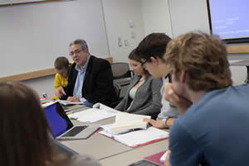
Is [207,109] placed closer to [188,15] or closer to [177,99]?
[177,99]

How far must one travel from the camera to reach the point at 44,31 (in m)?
Result: 5.71

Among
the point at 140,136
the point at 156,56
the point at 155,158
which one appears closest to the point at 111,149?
the point at 140,136

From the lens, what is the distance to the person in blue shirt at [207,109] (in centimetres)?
109

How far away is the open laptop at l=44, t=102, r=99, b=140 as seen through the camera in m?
2.35

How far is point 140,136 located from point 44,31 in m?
4.09

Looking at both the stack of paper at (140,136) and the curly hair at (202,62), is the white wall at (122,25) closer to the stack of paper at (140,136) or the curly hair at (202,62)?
the stack of paper at (140,136)

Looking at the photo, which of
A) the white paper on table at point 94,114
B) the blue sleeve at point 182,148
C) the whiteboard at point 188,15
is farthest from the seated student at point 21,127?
the whiteboard at point 188,15

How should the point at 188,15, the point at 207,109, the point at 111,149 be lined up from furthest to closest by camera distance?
the point at 188,15 < the point at 111,149 < the point at 207,109

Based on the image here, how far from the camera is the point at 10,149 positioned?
88cm

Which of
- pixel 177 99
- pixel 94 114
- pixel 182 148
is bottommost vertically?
pixel 94 114

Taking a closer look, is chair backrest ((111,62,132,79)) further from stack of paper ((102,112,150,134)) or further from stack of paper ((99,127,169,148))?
stack of paper ((99,127,169,148))

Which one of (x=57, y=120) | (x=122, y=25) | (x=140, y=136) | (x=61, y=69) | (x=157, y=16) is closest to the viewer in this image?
(x=140, y=136)

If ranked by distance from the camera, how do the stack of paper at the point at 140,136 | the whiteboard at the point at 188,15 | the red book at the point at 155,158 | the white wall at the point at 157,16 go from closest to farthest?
1. the red book at the point at 155,158
2. the stack of paper at the point at 140,136
3. the whiteboard at the point at 188,15
4. the white wall at the point at 157,16

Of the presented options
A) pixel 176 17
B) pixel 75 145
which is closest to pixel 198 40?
pixel 75 145
